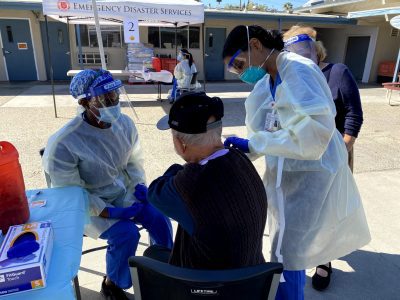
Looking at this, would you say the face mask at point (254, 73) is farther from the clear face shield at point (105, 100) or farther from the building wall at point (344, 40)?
the building wall at point (344, 40)

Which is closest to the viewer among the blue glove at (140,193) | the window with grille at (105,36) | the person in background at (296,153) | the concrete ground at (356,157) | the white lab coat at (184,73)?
the person in background at (296,153)

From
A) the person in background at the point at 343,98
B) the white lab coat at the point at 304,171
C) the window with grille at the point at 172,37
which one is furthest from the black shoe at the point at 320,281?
the window with grille at the point at 172,37

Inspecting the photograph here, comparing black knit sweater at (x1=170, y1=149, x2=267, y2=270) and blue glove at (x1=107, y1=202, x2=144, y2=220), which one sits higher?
black knit sweater at (x1=170, y1=149, x2=267, y2=270)

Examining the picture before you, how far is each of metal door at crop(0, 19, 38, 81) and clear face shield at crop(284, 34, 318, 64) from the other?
1231 cm

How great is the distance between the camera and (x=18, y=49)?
11672 mm

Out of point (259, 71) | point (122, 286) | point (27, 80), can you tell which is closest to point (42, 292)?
point (122, 286)

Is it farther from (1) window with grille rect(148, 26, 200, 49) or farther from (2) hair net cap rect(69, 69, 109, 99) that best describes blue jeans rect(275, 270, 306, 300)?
(1) window with grille rect(148, 26, 200, 49)

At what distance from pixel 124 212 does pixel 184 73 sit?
6409 millimetres

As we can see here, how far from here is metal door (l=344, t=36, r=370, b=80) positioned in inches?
571

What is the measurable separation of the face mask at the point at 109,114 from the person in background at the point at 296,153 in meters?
0.82

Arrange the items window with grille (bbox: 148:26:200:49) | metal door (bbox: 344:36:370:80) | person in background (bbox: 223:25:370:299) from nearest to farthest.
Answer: person in background (bbox: 223:25:370:299) → window with grille (bbox: 148:26:200:49) → metal door (bbox: 344:36:370:80)

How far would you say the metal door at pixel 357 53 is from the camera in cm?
1451

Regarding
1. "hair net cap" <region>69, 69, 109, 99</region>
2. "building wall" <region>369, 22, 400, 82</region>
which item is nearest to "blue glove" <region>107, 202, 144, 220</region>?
"hair net cap" <region>69, 69, 109, 99</region>

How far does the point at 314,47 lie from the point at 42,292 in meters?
1.80
